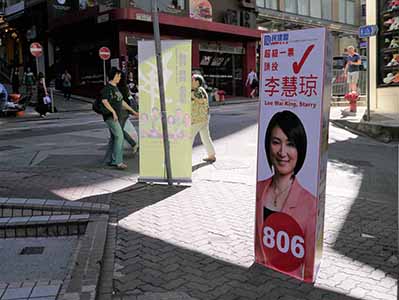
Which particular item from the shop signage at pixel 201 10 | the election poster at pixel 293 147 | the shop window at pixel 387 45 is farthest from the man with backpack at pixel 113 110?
the shop signage at pixel 201 10

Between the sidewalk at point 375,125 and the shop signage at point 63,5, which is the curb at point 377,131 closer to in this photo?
the sidewalk at point 375,125

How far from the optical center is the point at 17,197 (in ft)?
20.8

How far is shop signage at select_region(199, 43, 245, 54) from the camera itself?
32.6m

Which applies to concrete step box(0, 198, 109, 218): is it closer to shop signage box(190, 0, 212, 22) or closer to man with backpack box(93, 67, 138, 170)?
man with backpack box(93, 67, 138, 170)

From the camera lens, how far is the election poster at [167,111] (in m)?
7.03

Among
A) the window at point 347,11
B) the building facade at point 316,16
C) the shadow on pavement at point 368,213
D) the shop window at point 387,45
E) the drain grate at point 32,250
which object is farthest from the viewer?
the window at point 347,11

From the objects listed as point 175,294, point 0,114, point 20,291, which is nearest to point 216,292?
point 175,294

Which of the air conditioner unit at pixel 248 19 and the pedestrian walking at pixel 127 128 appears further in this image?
the air conditioner unit at pixel 248 19

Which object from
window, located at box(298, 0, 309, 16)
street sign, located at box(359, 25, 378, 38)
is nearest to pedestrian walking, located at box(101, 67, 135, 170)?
street sign, located at box(359, 25, 378, 38)

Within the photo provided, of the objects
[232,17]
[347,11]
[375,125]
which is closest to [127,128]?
[375,125]

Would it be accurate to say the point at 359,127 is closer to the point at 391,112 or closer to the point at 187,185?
the point at 391,112

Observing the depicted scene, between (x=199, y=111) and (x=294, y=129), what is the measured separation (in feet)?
17.7

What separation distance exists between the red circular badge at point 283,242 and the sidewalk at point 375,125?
8.97 metres

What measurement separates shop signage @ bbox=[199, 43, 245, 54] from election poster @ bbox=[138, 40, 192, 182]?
25.6 metres
